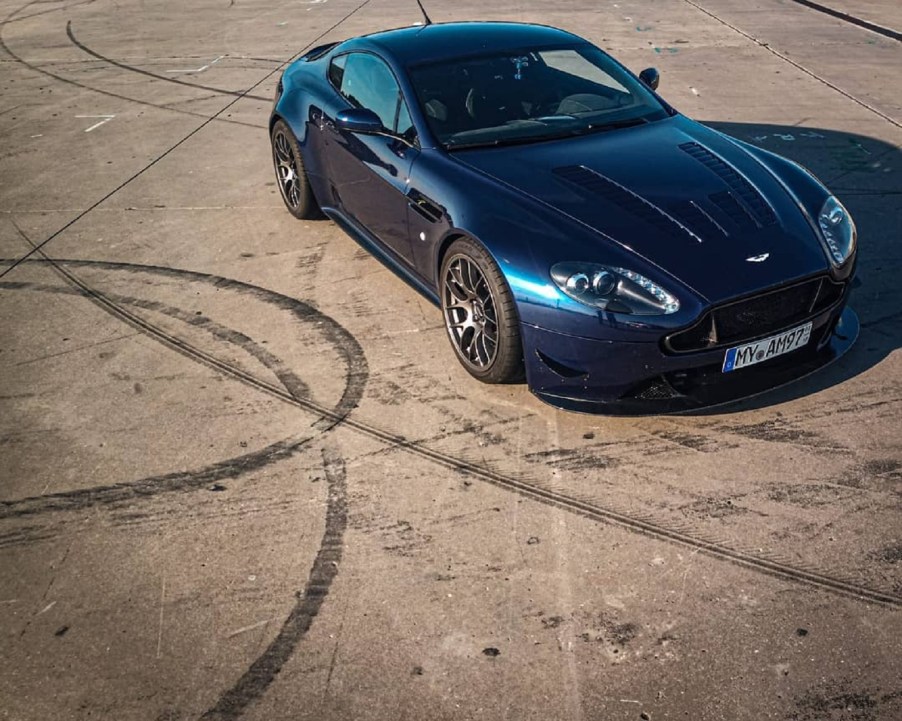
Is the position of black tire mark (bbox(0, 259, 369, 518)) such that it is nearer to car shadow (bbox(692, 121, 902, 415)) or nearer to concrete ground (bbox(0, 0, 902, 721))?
concrete ground (bbox(0, 0, 902, 721))

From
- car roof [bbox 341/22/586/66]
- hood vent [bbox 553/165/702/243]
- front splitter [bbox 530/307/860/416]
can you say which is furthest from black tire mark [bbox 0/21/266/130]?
front splitter [bbox 530/307/860/416]

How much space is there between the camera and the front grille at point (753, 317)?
4020mm

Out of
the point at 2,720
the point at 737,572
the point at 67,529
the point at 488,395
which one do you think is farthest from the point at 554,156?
the point at 2,720

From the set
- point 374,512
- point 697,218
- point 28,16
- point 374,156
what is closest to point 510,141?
point 374,156

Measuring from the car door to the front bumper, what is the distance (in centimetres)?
127

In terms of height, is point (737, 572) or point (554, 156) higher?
point (554, 156)

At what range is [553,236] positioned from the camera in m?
4.29

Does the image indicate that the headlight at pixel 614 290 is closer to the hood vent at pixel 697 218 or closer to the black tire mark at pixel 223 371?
the hood vent at pixel 697 218

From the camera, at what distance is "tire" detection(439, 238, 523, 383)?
4348 mm

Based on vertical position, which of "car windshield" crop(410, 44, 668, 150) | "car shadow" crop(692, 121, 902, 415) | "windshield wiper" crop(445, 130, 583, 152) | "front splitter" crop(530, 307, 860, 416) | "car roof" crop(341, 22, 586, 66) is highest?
"car roof" crop(341, 22, 586, 66)

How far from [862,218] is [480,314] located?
328 centimetres

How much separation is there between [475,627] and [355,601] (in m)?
0.44

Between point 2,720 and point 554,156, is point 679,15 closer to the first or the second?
point 554,156

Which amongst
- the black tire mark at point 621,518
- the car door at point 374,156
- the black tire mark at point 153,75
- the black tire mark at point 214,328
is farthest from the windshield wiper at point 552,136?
the black tire mark at point 153,75
